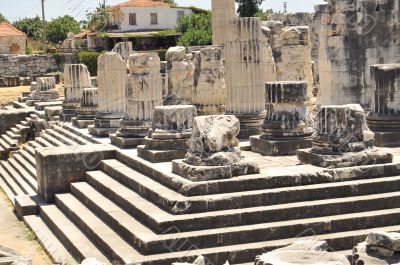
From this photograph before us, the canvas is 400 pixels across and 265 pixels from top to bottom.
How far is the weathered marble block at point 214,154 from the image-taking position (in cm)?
1221

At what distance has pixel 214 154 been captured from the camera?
491 inches

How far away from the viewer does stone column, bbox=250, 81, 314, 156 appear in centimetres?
1488

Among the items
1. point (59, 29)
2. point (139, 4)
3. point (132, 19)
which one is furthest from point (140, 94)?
point (59, 29)

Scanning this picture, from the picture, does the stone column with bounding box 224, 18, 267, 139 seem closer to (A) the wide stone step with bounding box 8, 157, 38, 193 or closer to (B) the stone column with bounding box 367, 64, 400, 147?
(B) the stone column with bounding box 367, 64, 400, 147

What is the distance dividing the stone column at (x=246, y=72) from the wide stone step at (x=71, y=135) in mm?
4015

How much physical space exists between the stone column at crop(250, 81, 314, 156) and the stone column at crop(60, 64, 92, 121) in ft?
36.1

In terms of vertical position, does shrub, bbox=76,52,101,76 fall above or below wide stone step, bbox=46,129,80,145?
above

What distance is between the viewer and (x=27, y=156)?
21797 mm

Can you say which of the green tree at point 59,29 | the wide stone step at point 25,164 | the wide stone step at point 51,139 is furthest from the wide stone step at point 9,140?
the green tree at point 59,29

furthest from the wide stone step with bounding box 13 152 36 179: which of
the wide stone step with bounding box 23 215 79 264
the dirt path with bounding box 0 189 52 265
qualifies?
the wide stone step with bounding box 23 215 79 264

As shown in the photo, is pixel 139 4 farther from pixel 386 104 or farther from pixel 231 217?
pixel 231 217

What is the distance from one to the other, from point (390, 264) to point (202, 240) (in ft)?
8.85

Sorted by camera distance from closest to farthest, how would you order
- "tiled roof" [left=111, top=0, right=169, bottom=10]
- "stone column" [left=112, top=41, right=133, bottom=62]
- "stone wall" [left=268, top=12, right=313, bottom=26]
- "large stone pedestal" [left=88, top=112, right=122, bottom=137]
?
"large stone pedestal" [left=88, top=112, right=122, bottom=137], "stone column" [left=112, top=41, right=133, bottom=62], "stone wall" [left=268, top=12, right=313, bottom=26], "tiled roof" [left=111, top=0, right=169, bottom=10]

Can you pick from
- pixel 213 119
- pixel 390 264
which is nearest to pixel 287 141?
pixel 213 119
